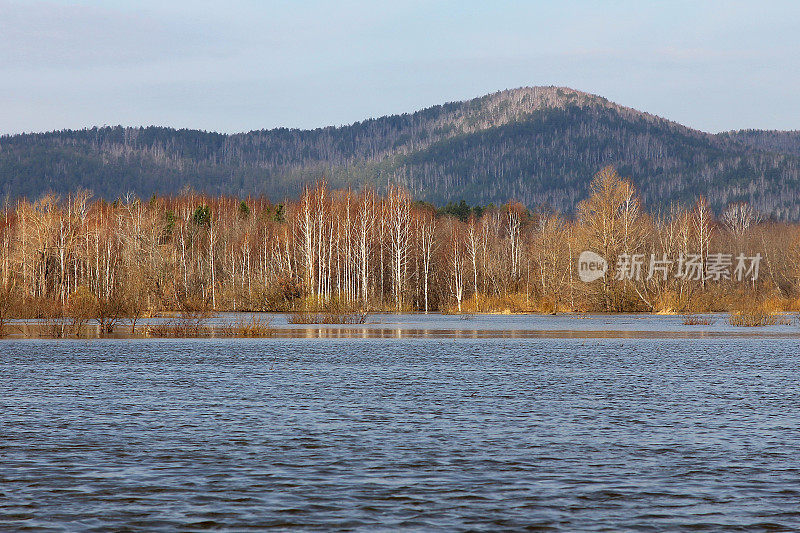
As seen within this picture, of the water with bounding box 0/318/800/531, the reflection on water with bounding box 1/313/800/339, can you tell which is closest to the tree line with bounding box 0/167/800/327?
the reflection on water with bounding box 1/313/800/339

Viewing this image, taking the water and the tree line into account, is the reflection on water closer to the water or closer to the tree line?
the tree line

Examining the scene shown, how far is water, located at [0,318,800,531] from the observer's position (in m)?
9.82

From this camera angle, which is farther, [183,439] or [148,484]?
[183,439]

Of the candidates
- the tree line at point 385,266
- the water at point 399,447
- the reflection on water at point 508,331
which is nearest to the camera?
the water at point 399,447

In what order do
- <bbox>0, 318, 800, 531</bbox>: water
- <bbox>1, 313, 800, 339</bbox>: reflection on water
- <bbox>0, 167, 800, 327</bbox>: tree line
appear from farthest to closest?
<bbox>0, 167, 800, 327</bbox>: tree line
<bbox>1, 313, 800, 339</bbox>: reflection on water
<bbox>0, 318, 800, 531</bbox>: water

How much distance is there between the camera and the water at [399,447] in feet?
32.2

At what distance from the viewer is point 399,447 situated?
45.1 ft

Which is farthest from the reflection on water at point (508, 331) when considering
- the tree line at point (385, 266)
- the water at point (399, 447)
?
the water at point (399, 447)

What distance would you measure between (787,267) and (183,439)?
3867 inches

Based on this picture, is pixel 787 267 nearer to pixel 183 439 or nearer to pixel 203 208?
pixel 203 208

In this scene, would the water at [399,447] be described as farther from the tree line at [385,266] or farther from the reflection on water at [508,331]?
the tree line at [385,266]

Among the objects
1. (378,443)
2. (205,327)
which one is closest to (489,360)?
(378,443)

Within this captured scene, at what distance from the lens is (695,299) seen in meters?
69.8

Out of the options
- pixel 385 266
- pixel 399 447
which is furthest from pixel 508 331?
pixel 385 266
